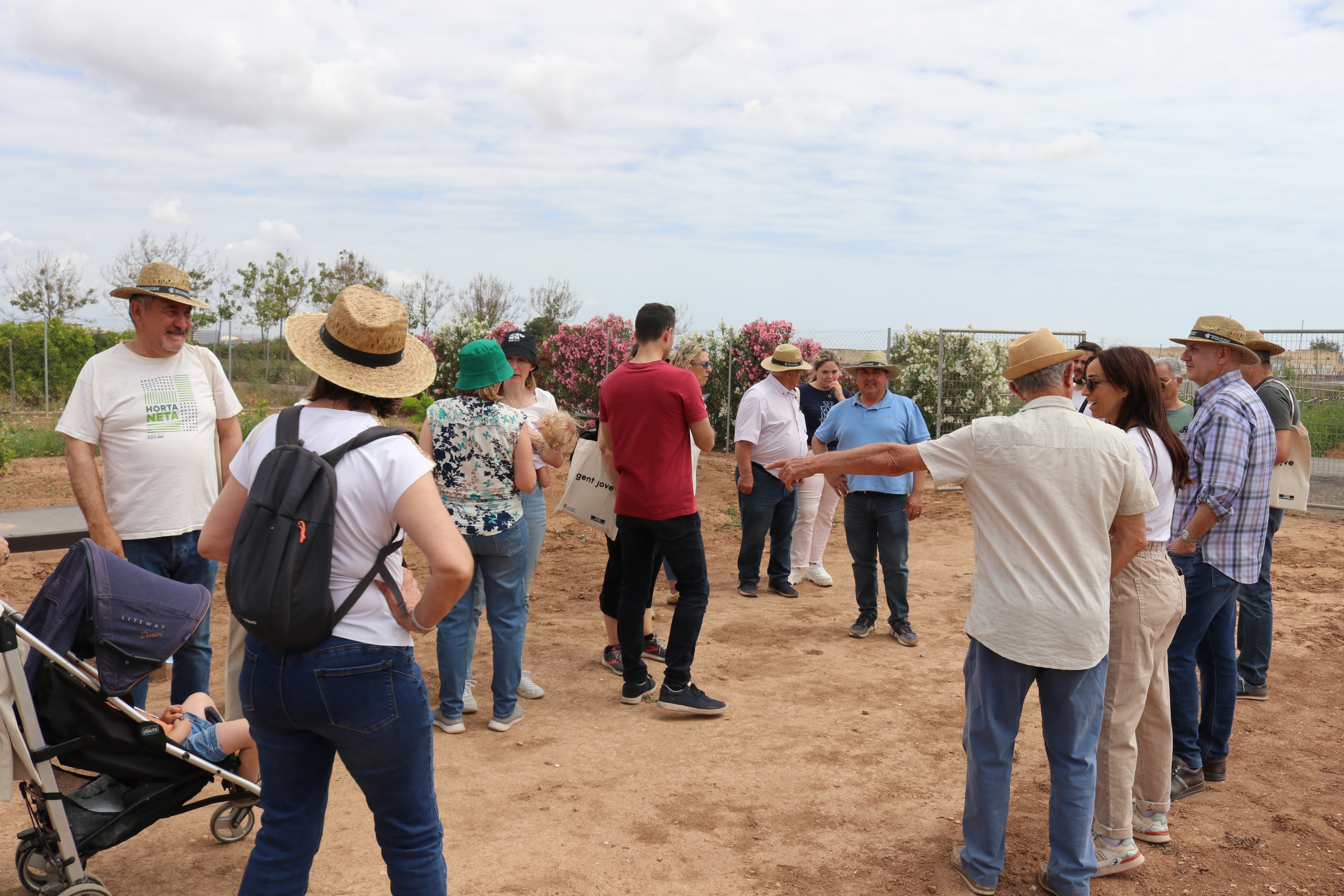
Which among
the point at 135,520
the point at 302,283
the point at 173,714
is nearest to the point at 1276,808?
the point at 173,714

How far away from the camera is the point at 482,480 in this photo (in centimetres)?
448

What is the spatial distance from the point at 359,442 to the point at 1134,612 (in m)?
2.85

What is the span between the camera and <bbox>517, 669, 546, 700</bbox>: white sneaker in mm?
5281

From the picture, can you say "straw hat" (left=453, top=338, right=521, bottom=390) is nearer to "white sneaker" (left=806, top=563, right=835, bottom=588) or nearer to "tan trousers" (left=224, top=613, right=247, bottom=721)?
"tan trousers" (left=224, top=613, right=247, bottom=721)

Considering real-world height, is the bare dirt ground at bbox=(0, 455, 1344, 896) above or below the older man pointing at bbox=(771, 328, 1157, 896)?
below

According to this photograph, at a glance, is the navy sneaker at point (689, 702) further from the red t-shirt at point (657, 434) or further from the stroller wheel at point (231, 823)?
the stroller wheel at point (231, 823)

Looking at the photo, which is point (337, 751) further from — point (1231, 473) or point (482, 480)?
point (1231, 473)

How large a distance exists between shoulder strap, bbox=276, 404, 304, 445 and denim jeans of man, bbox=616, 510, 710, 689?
8.77 feet

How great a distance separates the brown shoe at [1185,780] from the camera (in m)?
4.11

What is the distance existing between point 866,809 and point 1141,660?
135 centimetres

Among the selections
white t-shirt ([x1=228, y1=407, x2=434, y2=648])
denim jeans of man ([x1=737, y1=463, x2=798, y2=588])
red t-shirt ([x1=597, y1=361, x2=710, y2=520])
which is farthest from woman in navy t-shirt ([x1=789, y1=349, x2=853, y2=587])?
white t-shirt ([x1=228, y1=407, x2=434, y2=648])

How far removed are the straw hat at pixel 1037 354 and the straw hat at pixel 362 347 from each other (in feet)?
6.63

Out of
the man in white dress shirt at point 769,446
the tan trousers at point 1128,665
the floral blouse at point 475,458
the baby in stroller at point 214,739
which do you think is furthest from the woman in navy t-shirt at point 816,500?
the baby in stroller at point 214,739

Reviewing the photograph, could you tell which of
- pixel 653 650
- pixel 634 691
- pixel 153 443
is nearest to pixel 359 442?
pixel 153 443
